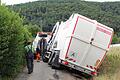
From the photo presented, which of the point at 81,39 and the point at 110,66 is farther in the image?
the point at 110,66

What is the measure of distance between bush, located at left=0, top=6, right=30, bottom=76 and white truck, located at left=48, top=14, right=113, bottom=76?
3818mm

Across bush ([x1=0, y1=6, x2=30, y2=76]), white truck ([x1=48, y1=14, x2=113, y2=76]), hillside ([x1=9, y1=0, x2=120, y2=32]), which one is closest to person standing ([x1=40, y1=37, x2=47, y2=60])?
white truck ([x1=48, y1=14, x2=113, y2=76])

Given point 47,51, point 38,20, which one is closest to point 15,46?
point 47,51

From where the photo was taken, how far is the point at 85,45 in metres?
22.6

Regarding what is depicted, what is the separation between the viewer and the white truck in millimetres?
22312

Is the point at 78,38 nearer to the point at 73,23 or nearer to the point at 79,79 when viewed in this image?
the point at 73,23

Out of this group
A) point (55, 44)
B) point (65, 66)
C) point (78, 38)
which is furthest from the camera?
point (55, 44)

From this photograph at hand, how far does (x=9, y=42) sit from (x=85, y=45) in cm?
610

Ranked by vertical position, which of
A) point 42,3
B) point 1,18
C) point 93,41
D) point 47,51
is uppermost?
point 1,18

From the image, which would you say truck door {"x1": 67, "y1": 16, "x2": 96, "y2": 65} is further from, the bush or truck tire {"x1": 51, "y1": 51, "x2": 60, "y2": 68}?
the bush

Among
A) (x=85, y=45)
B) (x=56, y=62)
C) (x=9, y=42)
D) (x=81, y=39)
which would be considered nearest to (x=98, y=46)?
(x=85, y=45)

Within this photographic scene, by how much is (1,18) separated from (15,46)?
6.08ft

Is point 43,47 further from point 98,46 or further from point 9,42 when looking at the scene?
point 9,42

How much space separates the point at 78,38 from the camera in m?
22.3
